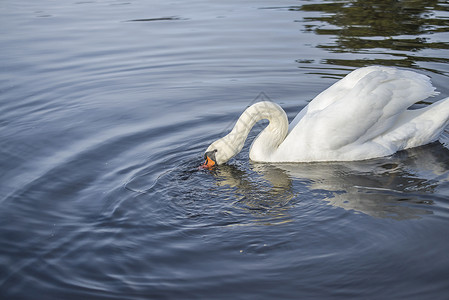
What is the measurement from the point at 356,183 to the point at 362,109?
3.47ft

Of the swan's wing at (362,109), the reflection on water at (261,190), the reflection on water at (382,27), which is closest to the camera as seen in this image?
the reflection on water at (261,190)

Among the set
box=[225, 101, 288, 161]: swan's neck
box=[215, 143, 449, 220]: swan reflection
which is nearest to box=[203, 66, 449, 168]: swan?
box=[225, 101, 288, 161]: swan's neck

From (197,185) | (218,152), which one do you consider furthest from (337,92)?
(197,185)

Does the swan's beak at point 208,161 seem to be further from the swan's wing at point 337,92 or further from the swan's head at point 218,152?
the swan's wing at point 337,92

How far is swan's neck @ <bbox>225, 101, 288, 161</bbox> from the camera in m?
8.54

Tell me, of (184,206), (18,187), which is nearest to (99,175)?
(18,187)

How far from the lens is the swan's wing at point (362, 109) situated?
8.16m

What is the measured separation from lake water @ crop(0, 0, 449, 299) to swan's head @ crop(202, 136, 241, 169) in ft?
0.47

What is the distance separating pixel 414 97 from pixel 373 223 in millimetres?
2612

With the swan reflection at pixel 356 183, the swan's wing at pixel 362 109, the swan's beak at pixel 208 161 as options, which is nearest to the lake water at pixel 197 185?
the swan reflection at pixel 356 183

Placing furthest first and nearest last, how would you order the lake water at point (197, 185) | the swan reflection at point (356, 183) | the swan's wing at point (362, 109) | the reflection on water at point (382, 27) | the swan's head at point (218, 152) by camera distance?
the reflection on water at point (382, 27) → the swan's head at point (218, 152) → the swan's wing at point (362, 109) → the swan reflection at point (356, 183) → the lake water at point (197, 185)

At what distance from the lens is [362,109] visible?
816cm

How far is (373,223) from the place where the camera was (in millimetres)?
6543

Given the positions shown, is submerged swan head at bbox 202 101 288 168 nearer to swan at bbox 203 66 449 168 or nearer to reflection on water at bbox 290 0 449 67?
swan at bbox 203 66 449 168
